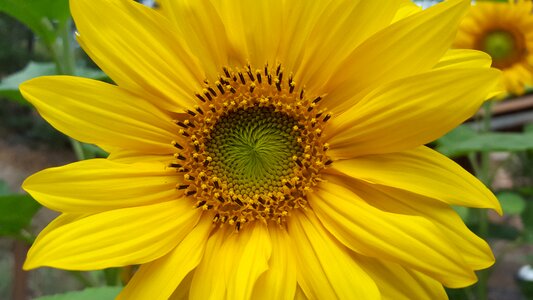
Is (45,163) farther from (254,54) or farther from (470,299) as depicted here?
(254,54)

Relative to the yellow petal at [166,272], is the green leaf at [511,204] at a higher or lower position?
lower

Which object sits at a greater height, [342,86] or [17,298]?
[342,86]

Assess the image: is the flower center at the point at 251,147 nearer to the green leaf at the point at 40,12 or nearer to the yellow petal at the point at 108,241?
the yellow petal at the point at 108,241

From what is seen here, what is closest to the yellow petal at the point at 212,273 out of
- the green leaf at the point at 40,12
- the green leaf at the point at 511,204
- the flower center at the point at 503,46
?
the green leaf at the point at 40,12

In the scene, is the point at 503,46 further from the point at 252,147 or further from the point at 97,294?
the point at 97,294

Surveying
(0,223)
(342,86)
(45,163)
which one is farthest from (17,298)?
(45,163)

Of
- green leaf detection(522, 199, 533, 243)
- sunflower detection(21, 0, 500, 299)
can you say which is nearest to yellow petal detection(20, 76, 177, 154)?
sunflower detection(21, 0, 500, 299)
